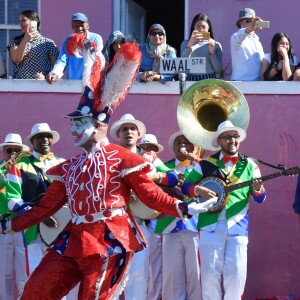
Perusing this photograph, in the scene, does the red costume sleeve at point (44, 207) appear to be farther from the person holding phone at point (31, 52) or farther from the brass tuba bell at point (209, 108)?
the person holding phone at point (31, 52)

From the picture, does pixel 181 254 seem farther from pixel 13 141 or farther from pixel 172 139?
pixel 13 141

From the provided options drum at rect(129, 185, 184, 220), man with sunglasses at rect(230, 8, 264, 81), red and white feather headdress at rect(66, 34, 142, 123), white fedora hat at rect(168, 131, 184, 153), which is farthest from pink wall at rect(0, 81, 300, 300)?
red and white feather headdress at rect(66, 34, 142, 123)

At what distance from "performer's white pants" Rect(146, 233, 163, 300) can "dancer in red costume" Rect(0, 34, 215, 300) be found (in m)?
2.57

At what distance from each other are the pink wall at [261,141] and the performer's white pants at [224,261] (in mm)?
1409

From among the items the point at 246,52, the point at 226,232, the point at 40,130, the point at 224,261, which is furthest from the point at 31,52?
the point at 224,261

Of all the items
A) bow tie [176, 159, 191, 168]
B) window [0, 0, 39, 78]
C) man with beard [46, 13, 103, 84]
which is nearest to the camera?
bow tie [176, 159, 191, 168]

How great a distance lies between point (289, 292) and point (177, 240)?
153cm

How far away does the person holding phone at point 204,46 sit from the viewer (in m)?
12.8

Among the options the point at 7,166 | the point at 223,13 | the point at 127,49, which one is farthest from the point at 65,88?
the point at 127,49

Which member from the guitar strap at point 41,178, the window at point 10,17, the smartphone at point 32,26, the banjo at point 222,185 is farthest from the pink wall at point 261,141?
the window at point 10,17

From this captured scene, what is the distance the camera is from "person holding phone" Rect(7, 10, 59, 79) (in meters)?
13.1

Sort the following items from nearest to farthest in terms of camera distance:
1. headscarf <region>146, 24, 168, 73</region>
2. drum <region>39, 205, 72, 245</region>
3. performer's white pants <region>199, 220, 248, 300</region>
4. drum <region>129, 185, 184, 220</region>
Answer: drum <region>129, 185, 184, 220</region>
performer's white pants <region>199, 220, 248, 300</region>
drum <region>39, 205, 72, 245</region>
headscarf <region>146, 24, 168, 73</region>

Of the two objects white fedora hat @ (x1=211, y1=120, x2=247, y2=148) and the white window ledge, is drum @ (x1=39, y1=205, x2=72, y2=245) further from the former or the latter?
the white window ledge

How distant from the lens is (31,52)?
13.2m
